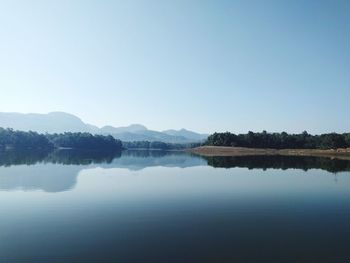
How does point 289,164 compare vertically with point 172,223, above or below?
above

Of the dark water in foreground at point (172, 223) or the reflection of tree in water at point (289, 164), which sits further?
the reflection of tree in water at point (289, 164)

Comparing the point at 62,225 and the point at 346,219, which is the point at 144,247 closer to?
the point at 62,225

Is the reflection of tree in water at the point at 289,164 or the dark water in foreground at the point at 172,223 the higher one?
the reflection of tree in water at the point at 289,164

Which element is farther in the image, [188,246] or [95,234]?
[95,234]

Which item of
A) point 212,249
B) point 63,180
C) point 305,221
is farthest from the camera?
point 63,180

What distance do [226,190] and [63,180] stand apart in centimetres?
3027

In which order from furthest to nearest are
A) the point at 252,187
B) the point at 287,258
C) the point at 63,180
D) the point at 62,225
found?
the point at 63,180
the point at 252,187
the point at 62,225
the point at 287,258

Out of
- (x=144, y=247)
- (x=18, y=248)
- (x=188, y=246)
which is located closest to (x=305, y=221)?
(x=188, y=246)

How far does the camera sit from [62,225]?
1286 inches

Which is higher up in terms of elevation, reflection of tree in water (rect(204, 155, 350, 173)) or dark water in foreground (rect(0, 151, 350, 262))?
reflection of tree in water (rect(204, 155, 350, 173))

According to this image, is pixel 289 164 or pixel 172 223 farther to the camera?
pixel 289 164

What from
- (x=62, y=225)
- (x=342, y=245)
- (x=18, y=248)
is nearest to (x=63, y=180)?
(x=62, y=225)

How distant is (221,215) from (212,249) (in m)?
11.8

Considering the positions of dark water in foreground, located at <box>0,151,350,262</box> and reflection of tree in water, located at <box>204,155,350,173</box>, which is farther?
reflection of tree in water, located at <box>204,155,350,173</box>
